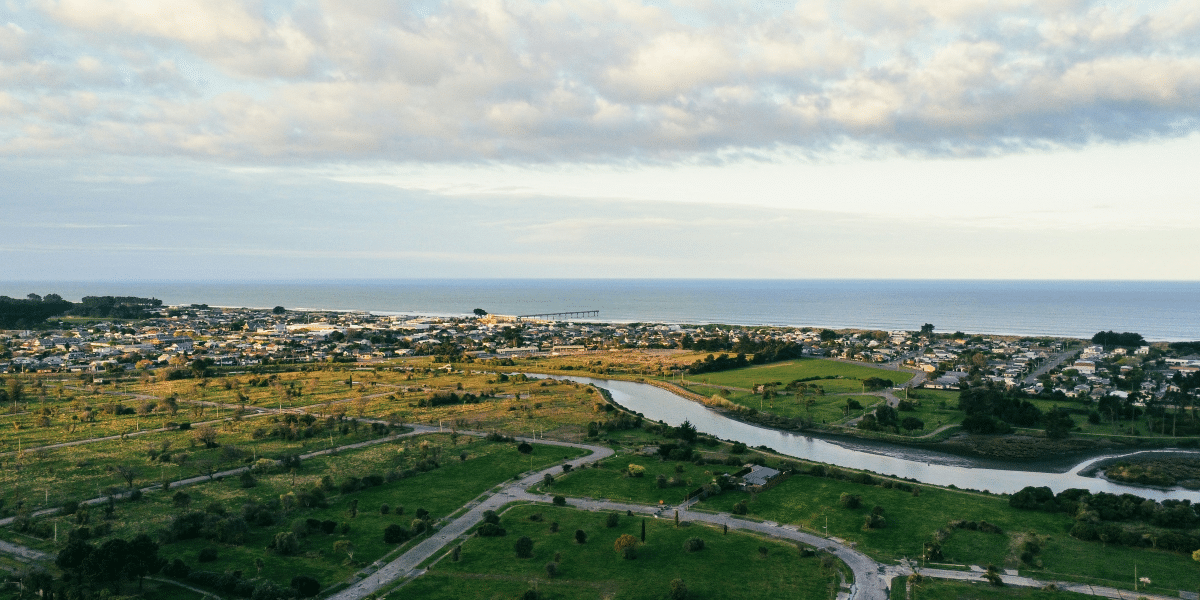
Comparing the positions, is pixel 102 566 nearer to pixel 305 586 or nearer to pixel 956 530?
pixel 305 586

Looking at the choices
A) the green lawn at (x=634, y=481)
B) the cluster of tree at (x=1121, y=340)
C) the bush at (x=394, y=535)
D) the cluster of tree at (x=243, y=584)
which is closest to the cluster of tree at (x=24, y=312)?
the cluster of tree at (x=243, y=584)

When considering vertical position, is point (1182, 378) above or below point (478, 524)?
above

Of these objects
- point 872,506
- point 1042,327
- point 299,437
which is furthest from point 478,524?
point 1042,327

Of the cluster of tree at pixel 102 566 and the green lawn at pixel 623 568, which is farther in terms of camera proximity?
the green lawn at pixel 623 568

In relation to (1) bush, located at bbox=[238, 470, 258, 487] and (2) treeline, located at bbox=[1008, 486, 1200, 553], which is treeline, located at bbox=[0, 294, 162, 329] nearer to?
(1) bush, located at bbox=[238, 470, 258, 487]

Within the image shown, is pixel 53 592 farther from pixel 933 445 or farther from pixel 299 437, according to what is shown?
pixel 933 445

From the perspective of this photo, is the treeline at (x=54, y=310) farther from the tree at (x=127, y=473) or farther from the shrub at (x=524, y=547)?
the shrub at (x=524, y=547)

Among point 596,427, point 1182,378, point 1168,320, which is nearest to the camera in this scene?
point 596,427
